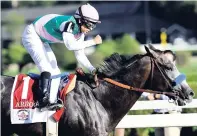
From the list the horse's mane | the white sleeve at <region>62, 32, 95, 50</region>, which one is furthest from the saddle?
the white sleeve at <region>62, 32, 95, 50</region>

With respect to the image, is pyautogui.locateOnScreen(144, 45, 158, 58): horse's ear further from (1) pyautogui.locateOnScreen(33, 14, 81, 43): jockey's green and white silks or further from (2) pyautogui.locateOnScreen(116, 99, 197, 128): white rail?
(2) pyautogui.locateOnScreen(116, 99, 197, 128): white rail

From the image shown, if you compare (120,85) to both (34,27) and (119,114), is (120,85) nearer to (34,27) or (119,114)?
(119,114)

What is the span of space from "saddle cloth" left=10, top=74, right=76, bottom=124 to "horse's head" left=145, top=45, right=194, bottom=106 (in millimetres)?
875

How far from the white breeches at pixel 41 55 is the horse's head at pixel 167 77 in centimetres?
98

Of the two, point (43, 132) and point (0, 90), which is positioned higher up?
point (0, 90)

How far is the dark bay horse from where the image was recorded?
6348mm

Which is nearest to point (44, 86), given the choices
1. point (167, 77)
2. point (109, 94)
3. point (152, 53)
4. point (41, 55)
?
point (41, 55)

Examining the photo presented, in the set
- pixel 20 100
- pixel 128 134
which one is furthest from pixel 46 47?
pixel 128 134

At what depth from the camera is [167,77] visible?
21.3ft

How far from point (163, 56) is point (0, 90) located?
5.62ft

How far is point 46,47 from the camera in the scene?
6637 millimetres

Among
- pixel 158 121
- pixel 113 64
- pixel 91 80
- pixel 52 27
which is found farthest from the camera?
pixel 158 121

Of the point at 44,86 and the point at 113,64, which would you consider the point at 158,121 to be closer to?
the point at 113,64

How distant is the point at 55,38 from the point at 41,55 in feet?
0.74
